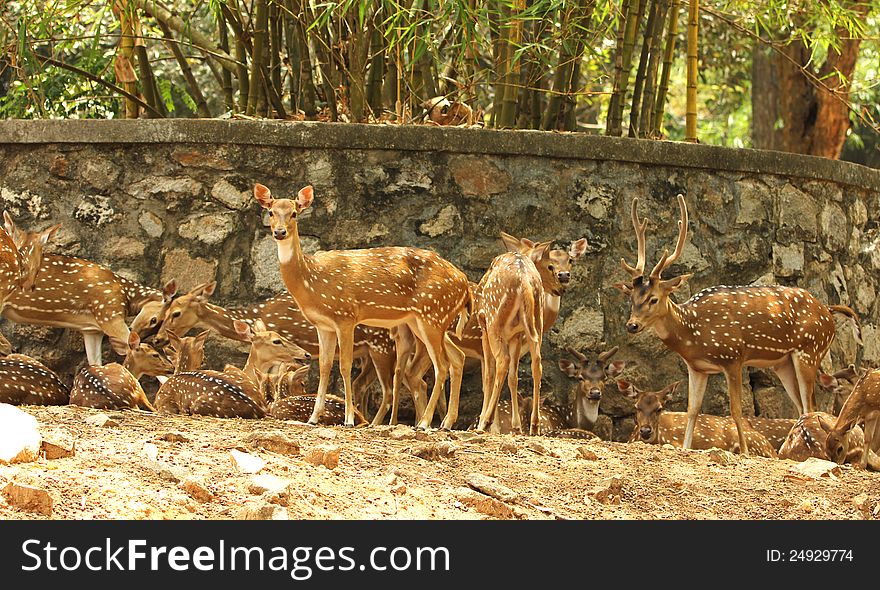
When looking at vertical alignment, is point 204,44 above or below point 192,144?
above

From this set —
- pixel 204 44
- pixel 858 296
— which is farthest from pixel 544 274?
pixel 204 44

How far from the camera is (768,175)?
9.11 meters

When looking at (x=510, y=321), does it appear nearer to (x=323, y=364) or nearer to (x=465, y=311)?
(x=465, y=311)

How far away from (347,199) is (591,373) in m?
1.84

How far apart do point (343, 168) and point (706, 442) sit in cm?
275

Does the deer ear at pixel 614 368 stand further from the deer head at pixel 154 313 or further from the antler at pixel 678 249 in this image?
the deer head at pixel 154 313

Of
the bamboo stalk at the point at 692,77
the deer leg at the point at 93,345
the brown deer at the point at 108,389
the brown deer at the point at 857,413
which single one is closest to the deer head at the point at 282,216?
the brown deer at the point at 108,389

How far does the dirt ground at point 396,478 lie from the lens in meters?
4.80

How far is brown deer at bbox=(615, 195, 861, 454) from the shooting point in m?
8.07

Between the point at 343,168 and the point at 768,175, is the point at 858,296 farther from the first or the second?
the point at 343,168

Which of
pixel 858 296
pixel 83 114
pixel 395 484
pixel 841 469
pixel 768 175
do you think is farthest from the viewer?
pixel 83 114

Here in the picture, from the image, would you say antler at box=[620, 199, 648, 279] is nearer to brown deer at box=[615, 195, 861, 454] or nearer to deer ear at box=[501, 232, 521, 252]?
brown deer at box=[615, 195, 861, 454]

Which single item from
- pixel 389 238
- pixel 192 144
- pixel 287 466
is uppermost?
pixel 192 144

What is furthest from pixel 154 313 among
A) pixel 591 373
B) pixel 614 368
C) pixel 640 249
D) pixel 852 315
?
pixel 852 315
